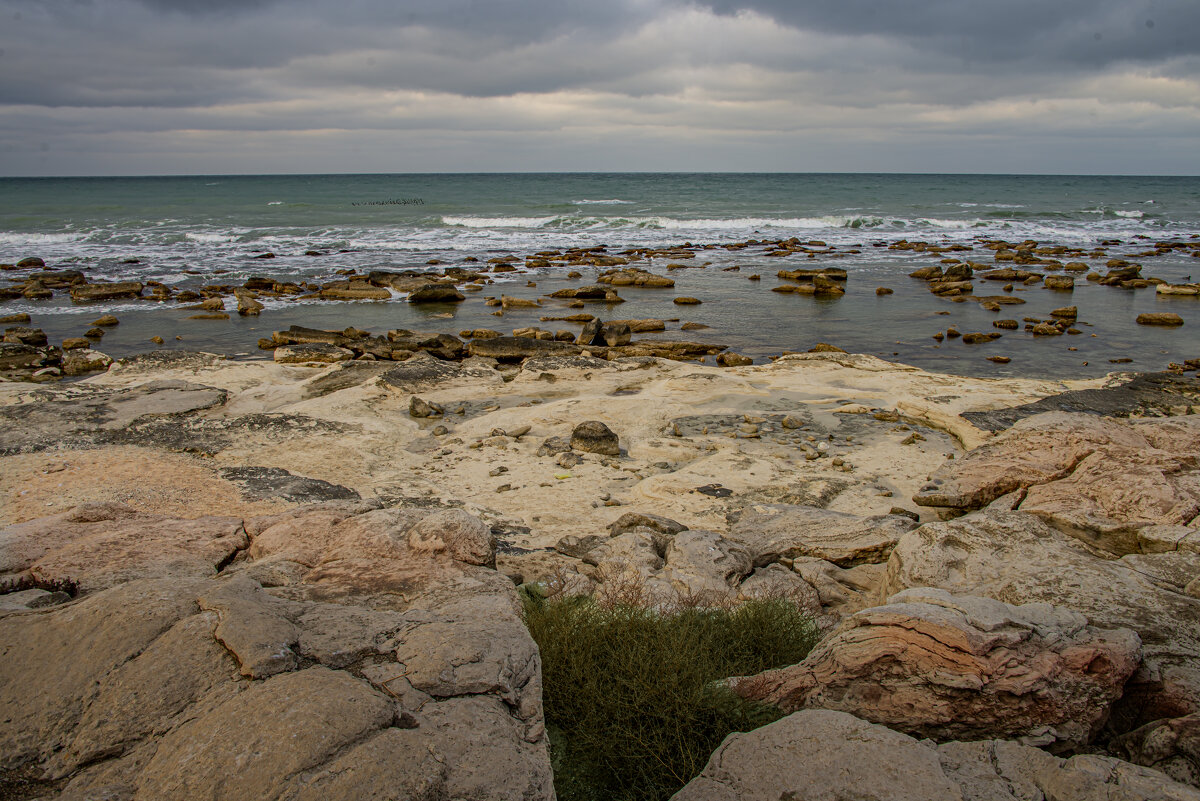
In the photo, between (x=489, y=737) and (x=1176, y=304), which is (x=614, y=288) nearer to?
(x=1176, y=304)

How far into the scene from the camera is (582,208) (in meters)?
55.8

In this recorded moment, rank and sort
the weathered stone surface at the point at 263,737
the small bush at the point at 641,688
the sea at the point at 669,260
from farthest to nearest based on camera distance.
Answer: the sea at the point at 669,260
the small bush at the point at 641,688
the weathered stone surface at the point at 263,737

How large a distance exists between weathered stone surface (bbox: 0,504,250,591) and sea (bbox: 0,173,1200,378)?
1095 cm

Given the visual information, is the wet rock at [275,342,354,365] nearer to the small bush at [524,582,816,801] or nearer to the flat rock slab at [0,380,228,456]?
the flat rock slab at [0,380,228,456]

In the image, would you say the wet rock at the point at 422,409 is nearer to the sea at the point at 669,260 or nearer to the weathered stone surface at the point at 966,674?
the sea at the point at 669,260

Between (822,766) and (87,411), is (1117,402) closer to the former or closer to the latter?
(822,766)

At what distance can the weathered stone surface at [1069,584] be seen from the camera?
10.6 feet

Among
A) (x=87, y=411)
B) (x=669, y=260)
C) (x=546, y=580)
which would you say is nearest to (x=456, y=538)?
(x=546, y=580)

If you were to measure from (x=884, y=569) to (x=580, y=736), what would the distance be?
9.90 feet

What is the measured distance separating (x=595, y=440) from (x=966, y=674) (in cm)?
545

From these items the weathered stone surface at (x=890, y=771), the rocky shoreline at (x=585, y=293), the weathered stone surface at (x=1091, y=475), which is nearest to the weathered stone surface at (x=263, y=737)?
the weathered stone surface at (x=890, y=771)

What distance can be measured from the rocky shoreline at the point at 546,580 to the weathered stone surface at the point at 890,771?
1 cm

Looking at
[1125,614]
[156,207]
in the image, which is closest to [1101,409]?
[1125,614]

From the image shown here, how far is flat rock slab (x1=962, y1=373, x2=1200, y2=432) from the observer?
27.5 ft
